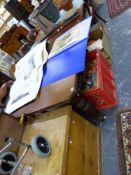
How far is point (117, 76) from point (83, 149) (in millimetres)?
755

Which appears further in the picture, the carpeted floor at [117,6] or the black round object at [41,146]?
the carpeted floor at [117,6]

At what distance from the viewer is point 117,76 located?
1950 millimetres

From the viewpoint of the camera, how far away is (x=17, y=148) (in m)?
1.76

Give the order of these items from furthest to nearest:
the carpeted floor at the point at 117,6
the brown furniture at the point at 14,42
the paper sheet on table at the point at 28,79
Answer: the brown furniture at the point at 14,42 < the carpeted floor at the point at 117,6 < the paper sheet on table at the point at 28,79

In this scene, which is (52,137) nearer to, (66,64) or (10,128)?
(10,128)

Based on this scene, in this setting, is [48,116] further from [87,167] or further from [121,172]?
[121,172]

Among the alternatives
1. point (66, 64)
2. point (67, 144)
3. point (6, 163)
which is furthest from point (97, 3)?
point (6, 163)

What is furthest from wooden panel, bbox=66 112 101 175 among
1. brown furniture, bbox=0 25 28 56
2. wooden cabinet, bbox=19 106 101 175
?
brown furniture, bbox=0 25 28 56

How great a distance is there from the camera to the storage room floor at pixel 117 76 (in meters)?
1.58

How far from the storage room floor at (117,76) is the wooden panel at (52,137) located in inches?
15.2

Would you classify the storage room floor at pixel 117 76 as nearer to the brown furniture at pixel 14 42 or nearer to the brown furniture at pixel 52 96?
the brown furniture at pixel 52 96

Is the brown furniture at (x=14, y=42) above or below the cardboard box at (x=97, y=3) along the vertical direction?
above

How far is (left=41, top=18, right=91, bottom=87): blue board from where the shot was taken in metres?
1.60

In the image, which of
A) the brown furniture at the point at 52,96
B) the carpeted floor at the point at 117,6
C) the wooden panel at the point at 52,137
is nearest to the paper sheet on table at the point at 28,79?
the brown furniture at the point at 52,96
